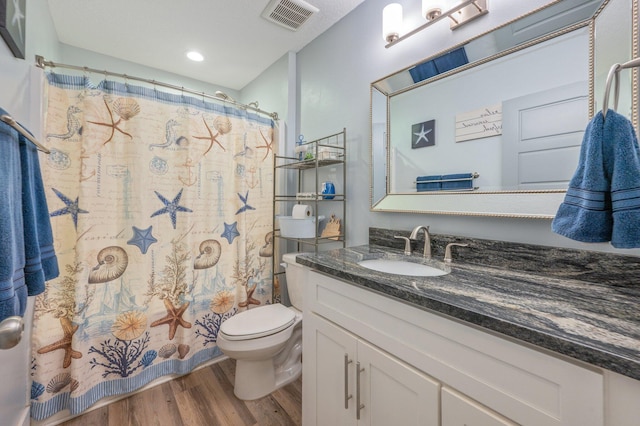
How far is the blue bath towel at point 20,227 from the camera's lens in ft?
2.12

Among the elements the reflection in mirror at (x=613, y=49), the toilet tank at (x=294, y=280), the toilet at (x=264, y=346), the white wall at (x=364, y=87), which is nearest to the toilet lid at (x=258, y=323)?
the toilet at (x=264, y=346)

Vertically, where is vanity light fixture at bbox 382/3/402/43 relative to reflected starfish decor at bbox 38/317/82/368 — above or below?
above

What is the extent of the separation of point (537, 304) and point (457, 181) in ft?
2.21

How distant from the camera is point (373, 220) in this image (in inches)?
62.6

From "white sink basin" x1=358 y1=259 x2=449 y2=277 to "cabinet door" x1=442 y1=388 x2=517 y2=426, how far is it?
0.47m

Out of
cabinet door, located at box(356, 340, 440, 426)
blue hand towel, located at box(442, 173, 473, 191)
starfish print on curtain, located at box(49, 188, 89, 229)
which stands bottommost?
cabinet door, located at box(356, 340, 440, 426)

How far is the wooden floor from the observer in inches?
54.6

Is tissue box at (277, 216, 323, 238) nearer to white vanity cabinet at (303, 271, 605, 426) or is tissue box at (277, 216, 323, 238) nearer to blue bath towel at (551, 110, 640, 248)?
white vanity cabinet at (303, 271, 605, 426)

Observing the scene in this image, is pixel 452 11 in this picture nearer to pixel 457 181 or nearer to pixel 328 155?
pixel 457 181

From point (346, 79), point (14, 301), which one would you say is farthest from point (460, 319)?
point (346, 79)

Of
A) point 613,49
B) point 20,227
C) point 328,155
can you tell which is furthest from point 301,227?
point 613,49

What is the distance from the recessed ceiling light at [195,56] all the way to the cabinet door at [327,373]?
2.28 meters

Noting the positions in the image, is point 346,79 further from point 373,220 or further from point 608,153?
point 608,153

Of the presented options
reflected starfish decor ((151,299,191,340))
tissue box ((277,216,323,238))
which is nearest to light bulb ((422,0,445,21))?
tissue box ((277,216,323,238))
